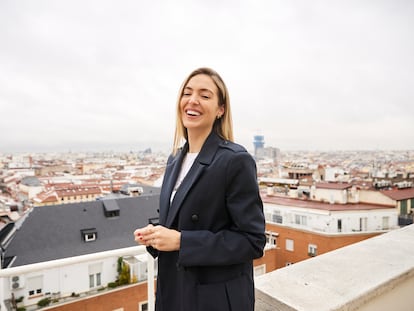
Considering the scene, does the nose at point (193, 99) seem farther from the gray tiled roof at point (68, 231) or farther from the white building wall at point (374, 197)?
the white building wall at point (374, 197)

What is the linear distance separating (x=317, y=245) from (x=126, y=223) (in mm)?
9766

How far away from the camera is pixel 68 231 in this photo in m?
11.0

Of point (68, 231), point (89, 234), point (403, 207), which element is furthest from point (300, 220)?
point (68, 231)

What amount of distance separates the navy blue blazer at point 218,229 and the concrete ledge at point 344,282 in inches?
13.6

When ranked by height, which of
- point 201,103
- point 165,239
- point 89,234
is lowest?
point 89,234

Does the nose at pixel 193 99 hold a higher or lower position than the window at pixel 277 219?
higher

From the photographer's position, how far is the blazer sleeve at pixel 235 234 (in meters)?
0.72

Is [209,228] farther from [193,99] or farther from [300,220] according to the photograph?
[300,220]

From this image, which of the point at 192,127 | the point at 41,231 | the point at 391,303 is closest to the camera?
the point at 192,127

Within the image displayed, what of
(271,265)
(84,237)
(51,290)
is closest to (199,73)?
(51,290)

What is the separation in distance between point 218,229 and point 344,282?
78 centimetres

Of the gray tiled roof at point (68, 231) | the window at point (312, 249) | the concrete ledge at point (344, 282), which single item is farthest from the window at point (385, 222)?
the concrete ledge at point (344, 282)

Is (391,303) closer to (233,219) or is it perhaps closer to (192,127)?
(233,219)

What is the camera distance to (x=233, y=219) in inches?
29.2
